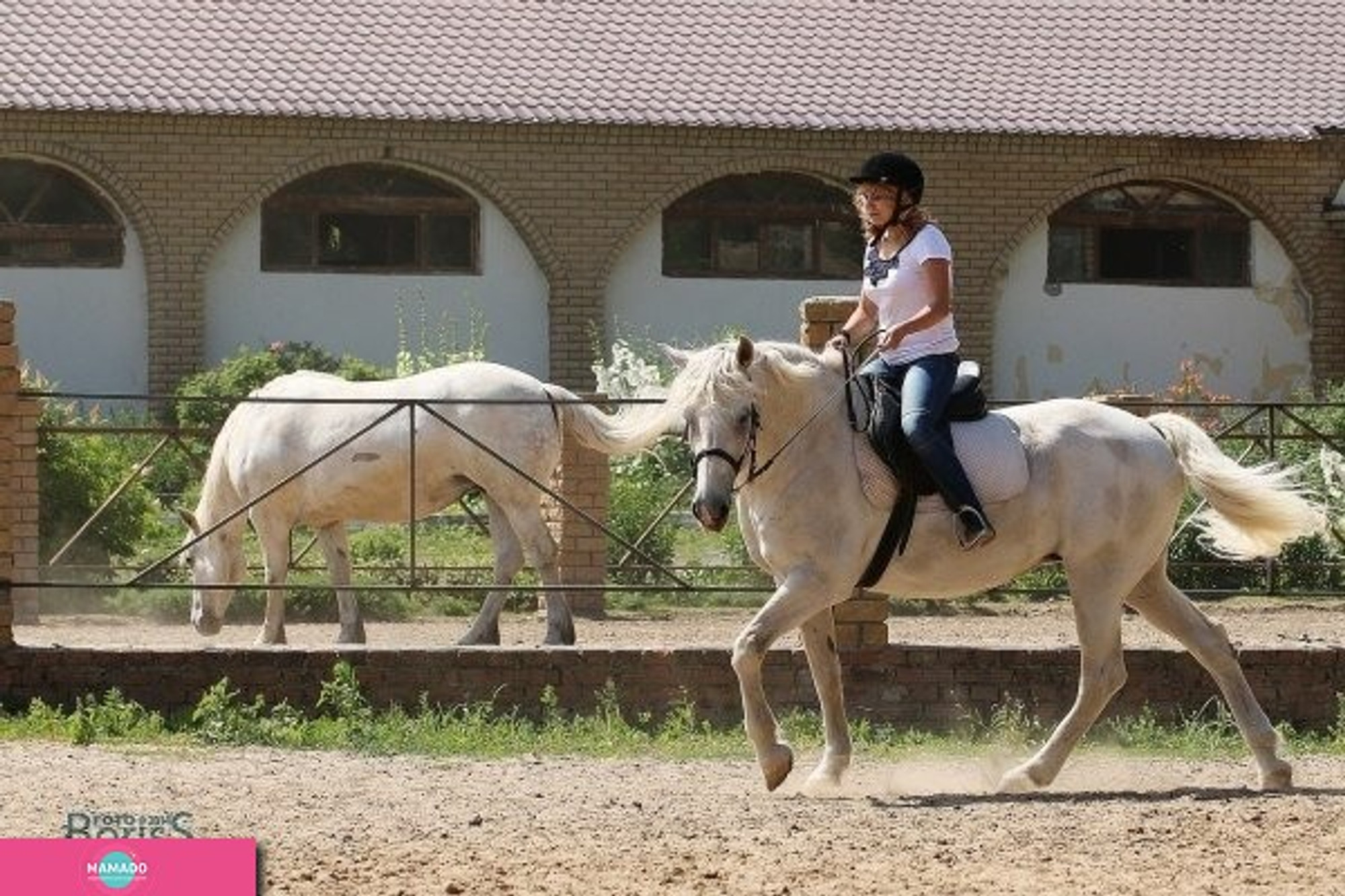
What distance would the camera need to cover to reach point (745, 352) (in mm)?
13148

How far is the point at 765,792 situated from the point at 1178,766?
2608 millimetres

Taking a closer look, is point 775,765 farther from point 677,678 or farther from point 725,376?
point 677,678

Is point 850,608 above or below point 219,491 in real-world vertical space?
below

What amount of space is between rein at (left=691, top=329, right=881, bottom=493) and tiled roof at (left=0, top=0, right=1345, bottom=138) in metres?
18.9

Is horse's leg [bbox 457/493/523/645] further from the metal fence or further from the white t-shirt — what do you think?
the white t-shirt

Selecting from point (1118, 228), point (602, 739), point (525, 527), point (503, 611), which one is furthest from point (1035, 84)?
point (602, 739)

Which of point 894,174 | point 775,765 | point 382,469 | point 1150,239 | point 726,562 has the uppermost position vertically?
point 894,174

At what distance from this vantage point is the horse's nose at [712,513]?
12773 mm

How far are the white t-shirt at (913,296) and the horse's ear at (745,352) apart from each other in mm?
684

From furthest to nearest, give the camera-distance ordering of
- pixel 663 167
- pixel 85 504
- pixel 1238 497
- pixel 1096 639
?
pixel 663 167
pixel 85 504
pixel 1238 497
pixel 1096 639

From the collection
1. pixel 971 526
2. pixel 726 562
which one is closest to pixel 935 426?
pixel 971 526

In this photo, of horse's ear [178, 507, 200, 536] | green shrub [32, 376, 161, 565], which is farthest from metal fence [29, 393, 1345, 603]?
horse's ear [178, 507, 200, 536]

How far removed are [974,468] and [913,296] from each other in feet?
2.49

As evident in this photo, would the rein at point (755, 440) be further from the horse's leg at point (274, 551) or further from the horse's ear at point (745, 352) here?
the horse's leg at point (274, 551)
